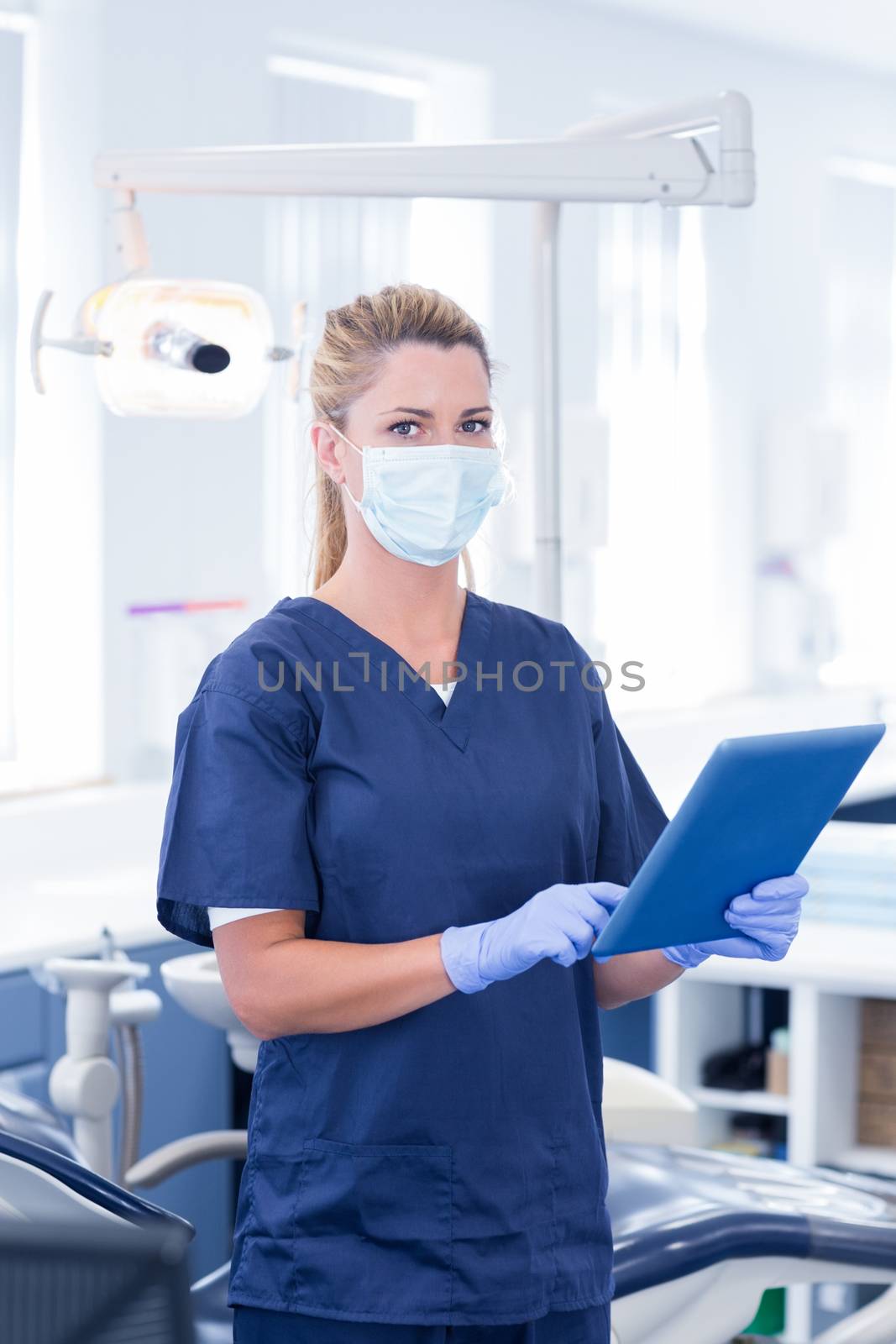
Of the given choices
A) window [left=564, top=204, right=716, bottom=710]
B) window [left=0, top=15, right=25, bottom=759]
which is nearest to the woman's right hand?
window [left=0, top=15, right=25, bottom=759]

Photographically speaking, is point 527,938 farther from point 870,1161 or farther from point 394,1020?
point 870,1161

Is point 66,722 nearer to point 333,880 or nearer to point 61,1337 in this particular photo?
point 333,880

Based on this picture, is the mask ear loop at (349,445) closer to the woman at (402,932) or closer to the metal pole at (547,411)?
the woman at (402,932)

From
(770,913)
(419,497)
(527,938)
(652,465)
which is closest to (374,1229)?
(527,938)

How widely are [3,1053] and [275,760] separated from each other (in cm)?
123

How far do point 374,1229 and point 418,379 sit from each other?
63 cm

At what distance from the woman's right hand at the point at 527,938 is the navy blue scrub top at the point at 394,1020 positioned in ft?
0.24

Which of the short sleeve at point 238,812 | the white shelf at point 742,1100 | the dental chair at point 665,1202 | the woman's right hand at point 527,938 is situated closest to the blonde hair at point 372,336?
the short sleeve at point 238,812

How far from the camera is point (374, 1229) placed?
1.18 meters

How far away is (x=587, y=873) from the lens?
1328 millimetres

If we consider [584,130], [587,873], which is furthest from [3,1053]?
[584,130]

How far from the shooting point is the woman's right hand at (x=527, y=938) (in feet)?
3.64

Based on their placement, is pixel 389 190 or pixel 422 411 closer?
pixel 422 411

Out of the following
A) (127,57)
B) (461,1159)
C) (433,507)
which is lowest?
(461,1159)
